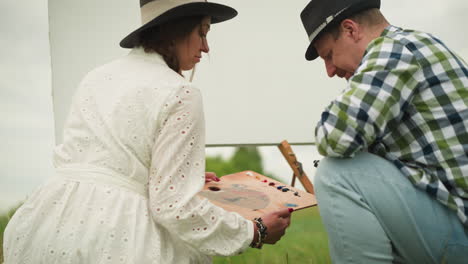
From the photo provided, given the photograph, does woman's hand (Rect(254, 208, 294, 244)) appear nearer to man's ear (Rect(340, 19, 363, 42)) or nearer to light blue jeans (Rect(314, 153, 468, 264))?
light blue jeans (Rect(314, 153, 468, 264))

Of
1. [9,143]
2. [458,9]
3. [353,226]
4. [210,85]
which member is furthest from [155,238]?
[458,9]

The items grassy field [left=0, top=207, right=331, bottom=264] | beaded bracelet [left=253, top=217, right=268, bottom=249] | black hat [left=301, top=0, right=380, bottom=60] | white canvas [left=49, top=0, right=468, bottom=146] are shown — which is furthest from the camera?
white canvas [left=49, top=0, right=468, bottom=146]

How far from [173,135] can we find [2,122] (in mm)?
1905

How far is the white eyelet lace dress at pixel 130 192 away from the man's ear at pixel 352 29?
0.65 meters

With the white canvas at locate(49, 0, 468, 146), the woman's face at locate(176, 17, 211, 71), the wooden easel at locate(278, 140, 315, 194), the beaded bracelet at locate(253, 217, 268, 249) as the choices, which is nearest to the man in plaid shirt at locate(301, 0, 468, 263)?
the beaded bracelet at locate(253, 217, 268, 249)

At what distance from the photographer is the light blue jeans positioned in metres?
1.15

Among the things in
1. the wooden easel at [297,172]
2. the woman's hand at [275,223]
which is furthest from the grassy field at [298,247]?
the woman's hand at [275,223]

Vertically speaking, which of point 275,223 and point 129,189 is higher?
point 129,189

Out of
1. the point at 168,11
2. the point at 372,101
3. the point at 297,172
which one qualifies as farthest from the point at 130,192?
the point at 297,172

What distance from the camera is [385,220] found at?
1.17m

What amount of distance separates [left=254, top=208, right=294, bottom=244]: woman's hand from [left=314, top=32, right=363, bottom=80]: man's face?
587mm

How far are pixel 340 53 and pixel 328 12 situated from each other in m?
0.16

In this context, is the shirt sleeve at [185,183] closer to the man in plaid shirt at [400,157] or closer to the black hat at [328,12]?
the man in plaid shirt at [400,157]

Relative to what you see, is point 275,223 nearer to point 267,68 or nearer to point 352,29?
point 352,29
